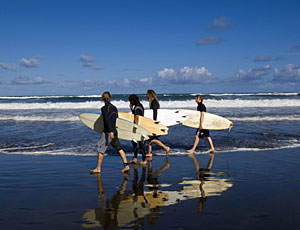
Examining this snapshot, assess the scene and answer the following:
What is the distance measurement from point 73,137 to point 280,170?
810 centimetres

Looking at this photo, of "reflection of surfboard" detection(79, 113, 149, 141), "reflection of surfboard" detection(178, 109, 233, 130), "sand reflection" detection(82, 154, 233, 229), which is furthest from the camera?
"reflection of surfboard" detection(178, 109, 233, 130)

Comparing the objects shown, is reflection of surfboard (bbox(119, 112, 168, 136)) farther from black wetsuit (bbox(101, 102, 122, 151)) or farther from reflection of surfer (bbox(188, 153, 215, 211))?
black wetsuit (bbox(101, 102, 122, 151))

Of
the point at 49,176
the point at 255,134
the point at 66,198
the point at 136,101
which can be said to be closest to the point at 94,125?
the point at 136,101

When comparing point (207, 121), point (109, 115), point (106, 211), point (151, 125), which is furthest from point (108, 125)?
point (207, 121)

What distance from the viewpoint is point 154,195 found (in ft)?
14.9

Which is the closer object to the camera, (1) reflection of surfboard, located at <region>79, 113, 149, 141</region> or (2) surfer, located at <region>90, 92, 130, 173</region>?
(2) surfer, located at <region>90, 92, 130, 173</region>

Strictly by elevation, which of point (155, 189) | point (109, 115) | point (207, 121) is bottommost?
point (155, 189)

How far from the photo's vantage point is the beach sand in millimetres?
3500

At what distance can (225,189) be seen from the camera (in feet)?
15.7

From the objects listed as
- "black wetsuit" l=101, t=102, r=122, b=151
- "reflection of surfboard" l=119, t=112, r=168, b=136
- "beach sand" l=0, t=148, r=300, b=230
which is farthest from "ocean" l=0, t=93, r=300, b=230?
"black wetsuit" l=101, t=102, r=122, b=151

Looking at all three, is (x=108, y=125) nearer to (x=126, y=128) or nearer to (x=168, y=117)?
(x=126, y=128)

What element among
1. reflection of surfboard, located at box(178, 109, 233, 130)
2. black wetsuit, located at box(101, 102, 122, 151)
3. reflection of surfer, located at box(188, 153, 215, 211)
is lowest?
reflection of surfer, located at box(188, 153, 215, 211)

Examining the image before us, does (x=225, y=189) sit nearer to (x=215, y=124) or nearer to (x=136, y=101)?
(x=136, y=101)

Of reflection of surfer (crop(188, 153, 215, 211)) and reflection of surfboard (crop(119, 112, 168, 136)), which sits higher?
reflection of surfboard (crop(119, 112, 168, 136))
